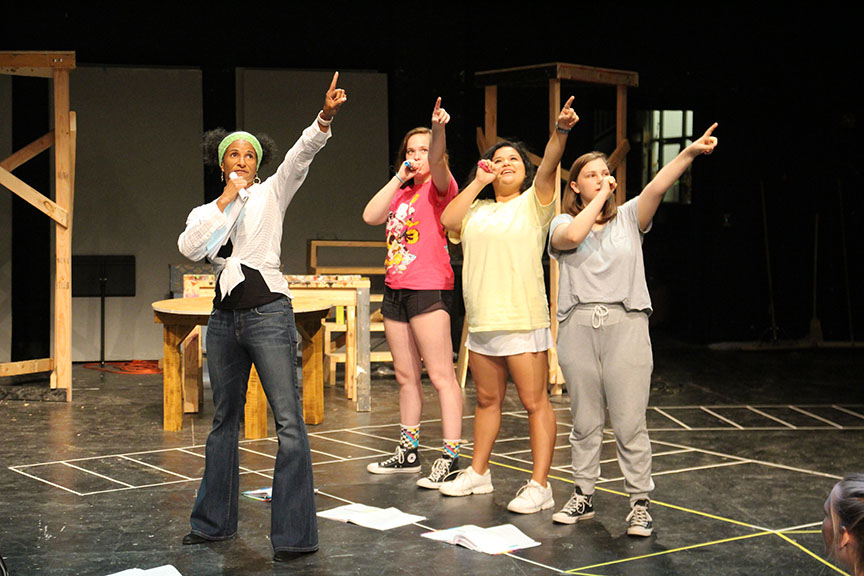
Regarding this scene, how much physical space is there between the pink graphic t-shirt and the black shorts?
31 mm

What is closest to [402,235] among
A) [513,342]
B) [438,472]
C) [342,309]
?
[513,342]

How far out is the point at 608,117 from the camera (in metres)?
10.5

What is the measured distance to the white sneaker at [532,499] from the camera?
181 inches

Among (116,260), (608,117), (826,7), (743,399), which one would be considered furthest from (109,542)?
(826,7)

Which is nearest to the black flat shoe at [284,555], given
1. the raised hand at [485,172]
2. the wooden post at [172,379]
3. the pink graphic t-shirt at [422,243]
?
the pink graphic t-shirt at [422,243]

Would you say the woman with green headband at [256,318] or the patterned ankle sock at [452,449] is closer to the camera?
the woman with green headband at [256,318]

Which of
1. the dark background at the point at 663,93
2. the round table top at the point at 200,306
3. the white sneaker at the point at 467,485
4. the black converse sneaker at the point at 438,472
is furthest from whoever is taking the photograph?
the dark background at the point at 663,93

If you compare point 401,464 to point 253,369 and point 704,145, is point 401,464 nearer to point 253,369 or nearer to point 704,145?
point 253,369

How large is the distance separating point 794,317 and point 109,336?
630cm

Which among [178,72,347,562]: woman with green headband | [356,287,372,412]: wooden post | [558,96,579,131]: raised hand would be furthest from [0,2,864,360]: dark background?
[178,72,347,562]: woman with green headband

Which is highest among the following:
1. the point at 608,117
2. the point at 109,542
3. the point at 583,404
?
the point at 608,117

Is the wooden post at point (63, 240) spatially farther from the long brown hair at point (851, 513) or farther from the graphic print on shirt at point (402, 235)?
the long brown hair at point (851, 513)

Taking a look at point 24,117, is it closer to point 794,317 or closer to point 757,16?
point 757,16

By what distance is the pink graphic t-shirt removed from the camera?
510 centimetres
